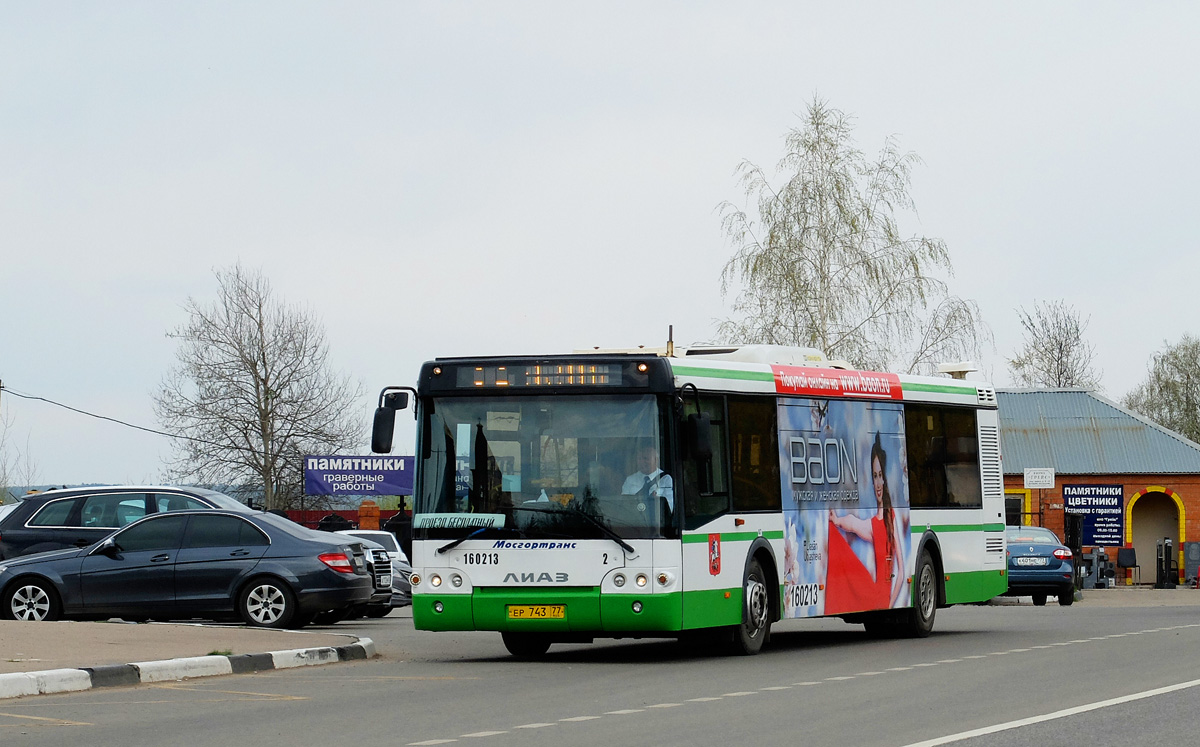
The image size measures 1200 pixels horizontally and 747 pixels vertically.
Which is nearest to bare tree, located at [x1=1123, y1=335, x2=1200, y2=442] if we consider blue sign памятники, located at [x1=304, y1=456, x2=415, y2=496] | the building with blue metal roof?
the building with blue metal roof

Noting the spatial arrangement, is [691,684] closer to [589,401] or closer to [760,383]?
[589,401]

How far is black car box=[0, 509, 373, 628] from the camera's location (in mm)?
19547

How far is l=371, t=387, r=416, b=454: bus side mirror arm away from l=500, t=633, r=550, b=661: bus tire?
2.53 meters

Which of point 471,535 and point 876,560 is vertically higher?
point 471,535

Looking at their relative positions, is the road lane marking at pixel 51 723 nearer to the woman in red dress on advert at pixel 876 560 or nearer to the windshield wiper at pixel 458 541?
the windshield wiper at pixel 458 541

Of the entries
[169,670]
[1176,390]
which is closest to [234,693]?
[169,670]

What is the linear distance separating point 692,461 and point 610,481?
0.82 meters

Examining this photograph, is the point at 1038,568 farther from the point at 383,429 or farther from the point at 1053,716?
the point at 1053,716

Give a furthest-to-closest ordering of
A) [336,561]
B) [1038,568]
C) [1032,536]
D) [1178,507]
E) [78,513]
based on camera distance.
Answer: [1178,507] < [1032,536] < [1038,568] < [78,513] < [336,561]

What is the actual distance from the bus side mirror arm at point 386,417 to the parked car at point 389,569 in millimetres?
6381

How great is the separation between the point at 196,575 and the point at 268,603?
0.90 m

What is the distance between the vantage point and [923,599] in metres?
19.4

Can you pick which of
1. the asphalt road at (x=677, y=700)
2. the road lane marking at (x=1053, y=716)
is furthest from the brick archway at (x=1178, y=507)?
the road lane marking at (x=1053, y=716)

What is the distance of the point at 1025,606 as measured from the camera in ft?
106
